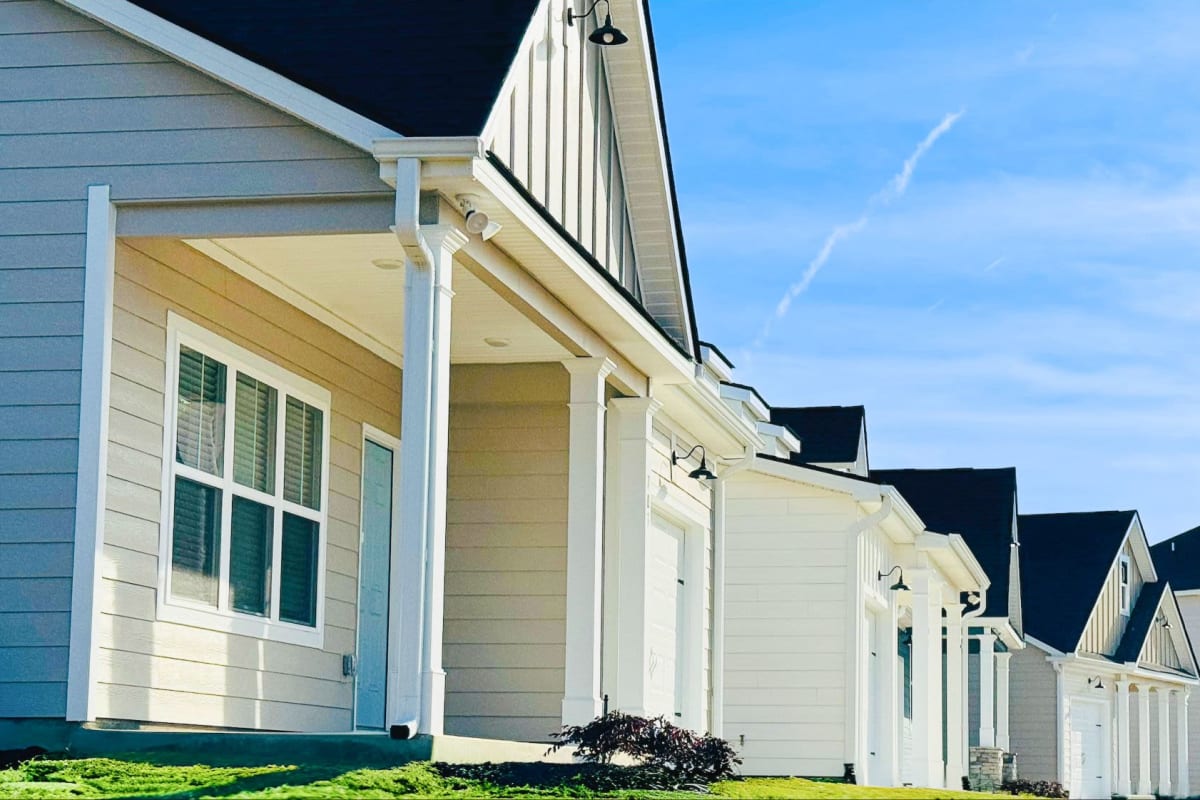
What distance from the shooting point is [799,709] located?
19.9 m

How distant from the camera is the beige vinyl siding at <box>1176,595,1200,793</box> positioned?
4638cm

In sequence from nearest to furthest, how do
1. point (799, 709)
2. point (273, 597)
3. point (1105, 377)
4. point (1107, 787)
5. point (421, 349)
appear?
point (421, 349), point (273, 597), point (799, 709), point (1107, 787), point (1105, 377)

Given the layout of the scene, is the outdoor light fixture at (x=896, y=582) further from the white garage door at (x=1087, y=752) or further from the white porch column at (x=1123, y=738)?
the white porch column at (x=1123, y=738)

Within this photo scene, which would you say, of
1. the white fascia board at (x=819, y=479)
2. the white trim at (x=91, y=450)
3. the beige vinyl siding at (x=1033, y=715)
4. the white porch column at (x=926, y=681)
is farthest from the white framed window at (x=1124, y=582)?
the white trim at (x=91, y=450)

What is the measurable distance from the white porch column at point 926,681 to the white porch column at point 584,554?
10854 mm

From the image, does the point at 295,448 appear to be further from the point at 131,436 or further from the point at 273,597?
the point at 131,436

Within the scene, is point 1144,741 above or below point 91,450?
below

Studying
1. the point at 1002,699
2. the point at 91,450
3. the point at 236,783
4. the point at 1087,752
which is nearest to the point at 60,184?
the point at 91,450

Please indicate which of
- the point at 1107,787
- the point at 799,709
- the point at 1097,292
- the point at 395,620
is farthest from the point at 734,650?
the point at 1097,292

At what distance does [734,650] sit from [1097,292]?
1228 inches

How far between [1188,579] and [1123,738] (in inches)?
412

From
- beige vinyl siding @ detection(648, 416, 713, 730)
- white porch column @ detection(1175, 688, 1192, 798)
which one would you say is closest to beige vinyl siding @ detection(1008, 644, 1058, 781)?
white porch column @ detection(1175, 688, 1192, 798)

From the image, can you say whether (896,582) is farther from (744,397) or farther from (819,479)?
(744,397)

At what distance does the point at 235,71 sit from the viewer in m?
10.4
